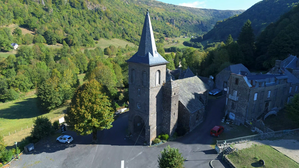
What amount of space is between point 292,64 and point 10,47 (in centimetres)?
12271

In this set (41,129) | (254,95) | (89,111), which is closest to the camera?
(89,111)

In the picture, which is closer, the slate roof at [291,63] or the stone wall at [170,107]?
the stone wall at [170,107]

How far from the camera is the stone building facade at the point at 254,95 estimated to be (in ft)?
116

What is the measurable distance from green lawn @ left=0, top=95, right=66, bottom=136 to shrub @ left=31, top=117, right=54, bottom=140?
1168 centimetres

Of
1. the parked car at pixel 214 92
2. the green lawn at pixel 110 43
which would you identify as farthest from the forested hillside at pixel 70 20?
the parked car at pixel 214 92

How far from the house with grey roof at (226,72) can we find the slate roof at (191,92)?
1281cm

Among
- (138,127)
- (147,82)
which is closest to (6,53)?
(138,127)

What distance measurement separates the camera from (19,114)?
56.4 metres

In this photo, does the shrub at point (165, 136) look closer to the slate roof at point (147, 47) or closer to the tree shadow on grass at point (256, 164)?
the slate roof at point (147, 47)

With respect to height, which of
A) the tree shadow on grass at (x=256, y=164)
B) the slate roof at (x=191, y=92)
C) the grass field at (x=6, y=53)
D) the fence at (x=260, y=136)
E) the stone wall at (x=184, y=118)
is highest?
the grass field at (x=6, y=53)

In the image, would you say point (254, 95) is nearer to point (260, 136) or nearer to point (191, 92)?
point (260, 136)

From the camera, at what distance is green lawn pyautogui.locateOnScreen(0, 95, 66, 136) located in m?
44.7

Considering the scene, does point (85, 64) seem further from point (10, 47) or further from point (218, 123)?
point (218, 123)

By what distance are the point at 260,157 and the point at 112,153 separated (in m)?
21.8
